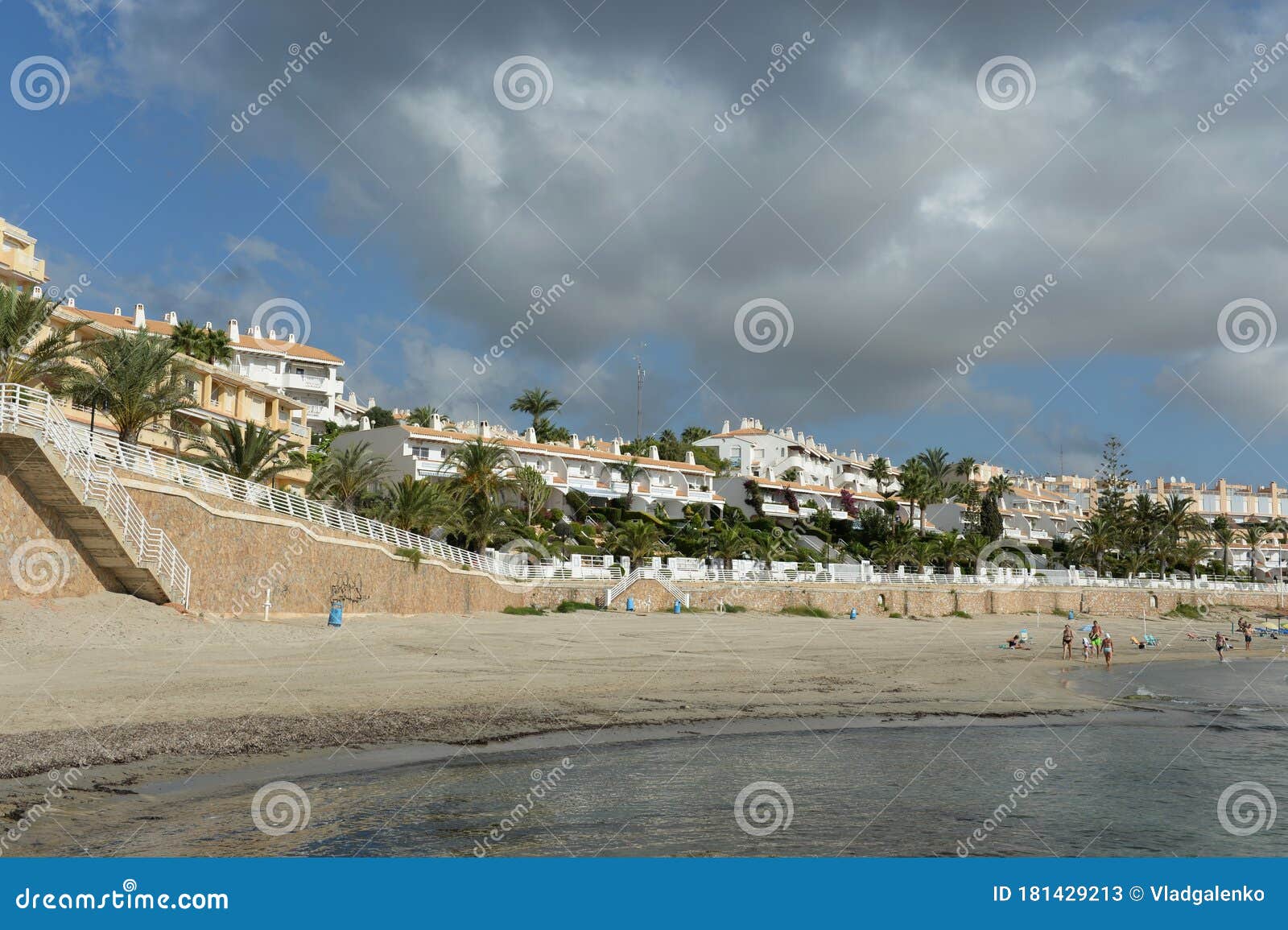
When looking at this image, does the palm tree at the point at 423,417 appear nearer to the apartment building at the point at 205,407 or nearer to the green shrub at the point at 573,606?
the apartment building at the point at 205,407

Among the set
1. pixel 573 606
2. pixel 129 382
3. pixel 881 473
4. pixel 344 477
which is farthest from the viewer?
pixel 881 473

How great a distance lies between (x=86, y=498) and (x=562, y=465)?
51101 millimetres

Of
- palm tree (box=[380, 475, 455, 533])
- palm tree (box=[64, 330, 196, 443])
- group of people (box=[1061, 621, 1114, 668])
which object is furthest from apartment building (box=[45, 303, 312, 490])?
group of people (box=[1061, 621, 1114, 668])

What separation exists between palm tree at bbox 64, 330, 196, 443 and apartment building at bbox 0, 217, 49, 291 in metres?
17.5

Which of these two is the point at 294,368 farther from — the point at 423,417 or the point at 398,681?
→ the point at 398,681

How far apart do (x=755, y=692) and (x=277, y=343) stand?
232 feet

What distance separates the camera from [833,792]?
40.7 feet

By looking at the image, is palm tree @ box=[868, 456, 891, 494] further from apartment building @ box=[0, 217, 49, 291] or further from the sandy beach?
apartment building @ box=[0, 217, 49, 291]

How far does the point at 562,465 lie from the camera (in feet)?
238

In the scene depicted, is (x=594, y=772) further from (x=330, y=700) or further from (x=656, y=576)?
(x=656, y=576)

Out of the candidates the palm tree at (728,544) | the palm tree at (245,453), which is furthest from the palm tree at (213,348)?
the palm tree at (728,544)

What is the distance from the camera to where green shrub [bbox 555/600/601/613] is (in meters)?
42.9

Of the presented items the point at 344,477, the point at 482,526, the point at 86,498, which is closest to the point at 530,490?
the point at 482,526

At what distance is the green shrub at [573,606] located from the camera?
1690 inches
